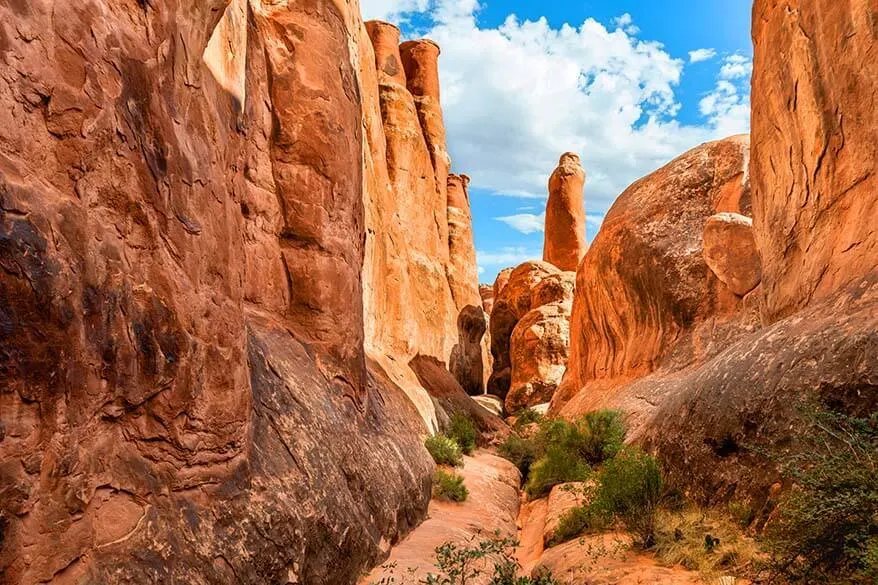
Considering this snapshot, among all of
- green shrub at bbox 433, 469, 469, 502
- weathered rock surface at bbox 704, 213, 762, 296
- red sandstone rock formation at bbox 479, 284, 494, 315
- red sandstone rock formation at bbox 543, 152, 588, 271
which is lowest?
green shrub at bbox 433, 469, 469, 502

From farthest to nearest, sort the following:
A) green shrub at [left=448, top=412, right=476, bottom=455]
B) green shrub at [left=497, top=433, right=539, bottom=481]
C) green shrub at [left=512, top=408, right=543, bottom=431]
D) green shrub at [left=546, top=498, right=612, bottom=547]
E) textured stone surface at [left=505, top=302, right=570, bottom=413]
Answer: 1. textured stone surface at [left=505, top=302, right=570, bottom=413]
2. green shrub at [left=512, top=408, right=543, bottom=431]
3. green shrub at [left=448, top=412, right=476, bottom=455]
4. green shrub at [left=497, top=433, right=539, bottom=481]
5. green shrub at [left=546, top=498, right=612, bottom=547]

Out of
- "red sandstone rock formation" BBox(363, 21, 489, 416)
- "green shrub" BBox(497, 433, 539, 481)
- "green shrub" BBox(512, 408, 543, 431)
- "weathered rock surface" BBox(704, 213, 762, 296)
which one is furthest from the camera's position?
"green shrub" BBox(512, 408, 543, 431)

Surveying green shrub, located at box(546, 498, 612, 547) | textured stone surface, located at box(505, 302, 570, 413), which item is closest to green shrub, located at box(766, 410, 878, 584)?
green shrub, located at box(546, 498, 612, 547)

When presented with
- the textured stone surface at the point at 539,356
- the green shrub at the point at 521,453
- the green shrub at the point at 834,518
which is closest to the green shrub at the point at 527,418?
the textured stone surface at the point at 539,356

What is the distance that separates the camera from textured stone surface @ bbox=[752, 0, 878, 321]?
6844mm

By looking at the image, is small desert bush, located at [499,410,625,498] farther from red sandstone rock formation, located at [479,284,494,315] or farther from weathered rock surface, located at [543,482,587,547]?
red sandstone rock formation, located at [479,284,494,315]

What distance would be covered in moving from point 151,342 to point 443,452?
28.1 ft

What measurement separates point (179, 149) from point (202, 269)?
0.88 m

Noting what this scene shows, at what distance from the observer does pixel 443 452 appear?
11414 mm

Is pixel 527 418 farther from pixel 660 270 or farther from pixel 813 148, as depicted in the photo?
pixel 813 148

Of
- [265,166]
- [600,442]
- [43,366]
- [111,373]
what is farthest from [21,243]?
[600,442]

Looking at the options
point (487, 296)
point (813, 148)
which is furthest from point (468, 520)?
point (487, 296)

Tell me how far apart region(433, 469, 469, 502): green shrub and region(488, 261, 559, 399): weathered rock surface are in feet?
76.5

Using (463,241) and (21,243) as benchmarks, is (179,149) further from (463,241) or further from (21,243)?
(463,241)
